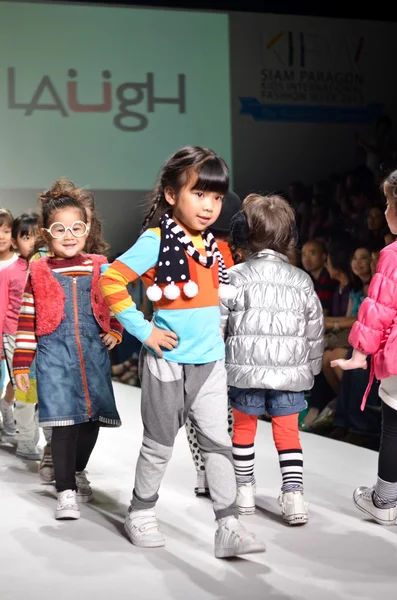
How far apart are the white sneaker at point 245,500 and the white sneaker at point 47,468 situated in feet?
2.53

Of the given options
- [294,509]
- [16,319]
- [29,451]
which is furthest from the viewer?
[16,319]

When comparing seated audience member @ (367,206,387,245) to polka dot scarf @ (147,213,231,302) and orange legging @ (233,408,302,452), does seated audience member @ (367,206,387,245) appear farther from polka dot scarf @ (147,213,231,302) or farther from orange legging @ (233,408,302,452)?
polka dot scarf @ (147,213,231,302)

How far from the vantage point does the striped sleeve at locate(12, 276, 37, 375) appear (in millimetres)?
2814

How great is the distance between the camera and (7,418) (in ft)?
13.7

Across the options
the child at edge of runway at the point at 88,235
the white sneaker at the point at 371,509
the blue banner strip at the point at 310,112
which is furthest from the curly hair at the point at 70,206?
the blue banner strip at the point at 310,112

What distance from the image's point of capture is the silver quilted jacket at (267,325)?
2.73m

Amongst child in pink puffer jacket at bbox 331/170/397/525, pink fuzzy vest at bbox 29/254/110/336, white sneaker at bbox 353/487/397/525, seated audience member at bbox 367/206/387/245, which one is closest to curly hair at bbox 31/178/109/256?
pink fuzzy vest at bbox 29/254/110/336

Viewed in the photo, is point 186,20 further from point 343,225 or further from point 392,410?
point 392,410

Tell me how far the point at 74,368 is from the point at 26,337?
17 cm

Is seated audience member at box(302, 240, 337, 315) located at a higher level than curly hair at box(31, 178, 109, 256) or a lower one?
lower

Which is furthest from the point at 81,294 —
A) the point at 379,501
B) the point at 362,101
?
the point at 362,101

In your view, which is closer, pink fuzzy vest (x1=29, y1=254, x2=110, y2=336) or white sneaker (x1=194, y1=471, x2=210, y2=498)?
pink fuzzy vest (x1=29, y1=254, x2=110, y2=336)

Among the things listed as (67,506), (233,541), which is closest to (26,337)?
(67,506)

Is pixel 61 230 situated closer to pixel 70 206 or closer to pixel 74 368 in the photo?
pixel 70 206
